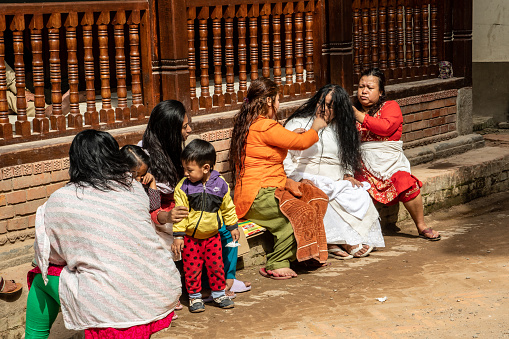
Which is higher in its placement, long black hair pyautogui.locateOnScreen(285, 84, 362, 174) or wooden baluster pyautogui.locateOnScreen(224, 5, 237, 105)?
wooden baluster pyautogui.locateOnScreen(224, 5, 237, 105)

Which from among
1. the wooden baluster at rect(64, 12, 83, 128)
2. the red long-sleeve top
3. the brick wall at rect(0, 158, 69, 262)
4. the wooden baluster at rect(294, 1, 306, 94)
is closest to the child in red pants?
the brick wall at rect(0, 158, 69, 262)

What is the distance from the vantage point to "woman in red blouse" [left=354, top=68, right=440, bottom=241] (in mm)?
6895

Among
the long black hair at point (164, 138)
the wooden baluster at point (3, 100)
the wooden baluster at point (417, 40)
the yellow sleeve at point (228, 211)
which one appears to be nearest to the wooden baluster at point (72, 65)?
the wooden baluster at point (3, 100)

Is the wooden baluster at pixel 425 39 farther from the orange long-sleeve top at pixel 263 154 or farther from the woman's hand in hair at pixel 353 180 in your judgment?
the orange long-sleeve top at pixel 263 154

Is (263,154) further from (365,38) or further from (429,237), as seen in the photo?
(365,38)

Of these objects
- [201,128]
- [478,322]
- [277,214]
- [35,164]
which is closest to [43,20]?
[35,164]

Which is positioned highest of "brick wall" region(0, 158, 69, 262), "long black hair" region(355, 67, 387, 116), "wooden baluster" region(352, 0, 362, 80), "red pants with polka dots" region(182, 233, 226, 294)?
A: "wooden baluster" region(352, 0, 362, 80)

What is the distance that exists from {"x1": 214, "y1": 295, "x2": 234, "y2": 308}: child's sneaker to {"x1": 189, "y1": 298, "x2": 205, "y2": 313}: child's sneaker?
0.12 meters

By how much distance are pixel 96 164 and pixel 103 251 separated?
44 centimetres

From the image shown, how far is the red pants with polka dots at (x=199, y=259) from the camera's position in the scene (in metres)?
5.24

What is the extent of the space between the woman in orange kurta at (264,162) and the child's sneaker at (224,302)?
0.73m

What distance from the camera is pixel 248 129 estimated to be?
6.03 m

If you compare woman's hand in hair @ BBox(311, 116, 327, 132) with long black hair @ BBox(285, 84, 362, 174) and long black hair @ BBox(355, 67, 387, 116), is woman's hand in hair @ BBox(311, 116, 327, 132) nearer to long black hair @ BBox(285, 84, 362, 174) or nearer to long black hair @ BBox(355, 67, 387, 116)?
long black hair @ BBox(285, 84, 362, 174)

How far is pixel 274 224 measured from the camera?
19.8 feet
